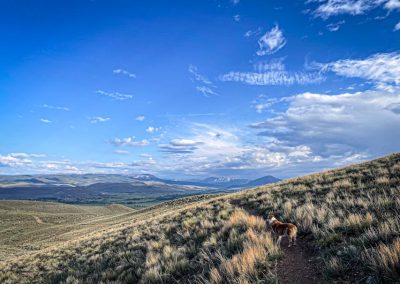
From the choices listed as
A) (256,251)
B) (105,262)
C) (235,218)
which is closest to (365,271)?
(256,251)

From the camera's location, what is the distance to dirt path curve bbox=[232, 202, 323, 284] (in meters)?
6.44

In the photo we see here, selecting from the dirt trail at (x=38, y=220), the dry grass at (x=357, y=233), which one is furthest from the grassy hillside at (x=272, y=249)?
the dirt trail at (x=38, y=220)

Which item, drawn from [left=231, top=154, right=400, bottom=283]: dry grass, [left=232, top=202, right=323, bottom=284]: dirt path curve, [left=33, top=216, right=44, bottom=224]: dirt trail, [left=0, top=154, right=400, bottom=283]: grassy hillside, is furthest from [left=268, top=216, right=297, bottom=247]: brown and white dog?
[left=33, top=216, right=44, bottom=224]: dirt trail

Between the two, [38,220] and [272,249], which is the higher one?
[272,249]

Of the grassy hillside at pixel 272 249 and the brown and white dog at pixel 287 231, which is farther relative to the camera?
the brown and white dog at pixel 287 231

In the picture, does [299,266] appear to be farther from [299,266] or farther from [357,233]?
[357,233]

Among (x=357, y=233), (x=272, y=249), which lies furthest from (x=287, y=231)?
(x=357, y=233)

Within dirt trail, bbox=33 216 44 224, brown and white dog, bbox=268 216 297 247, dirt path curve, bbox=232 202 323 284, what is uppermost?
brown and white dog, bbox=268 216 297 247

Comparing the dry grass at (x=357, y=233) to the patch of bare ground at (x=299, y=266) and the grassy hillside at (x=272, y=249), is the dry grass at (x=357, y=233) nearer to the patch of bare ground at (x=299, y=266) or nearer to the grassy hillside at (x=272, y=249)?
the grassy hillside at (x=272, y=249)

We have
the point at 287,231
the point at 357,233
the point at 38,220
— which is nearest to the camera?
the point at 357,233

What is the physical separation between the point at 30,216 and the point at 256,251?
96417 mm

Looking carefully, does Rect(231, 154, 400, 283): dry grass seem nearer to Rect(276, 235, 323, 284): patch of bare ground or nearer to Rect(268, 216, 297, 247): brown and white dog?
Rect(276, 235, 323, 284): patch of bare ground

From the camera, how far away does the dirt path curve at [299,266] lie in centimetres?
644

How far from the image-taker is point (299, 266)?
7156 mm
